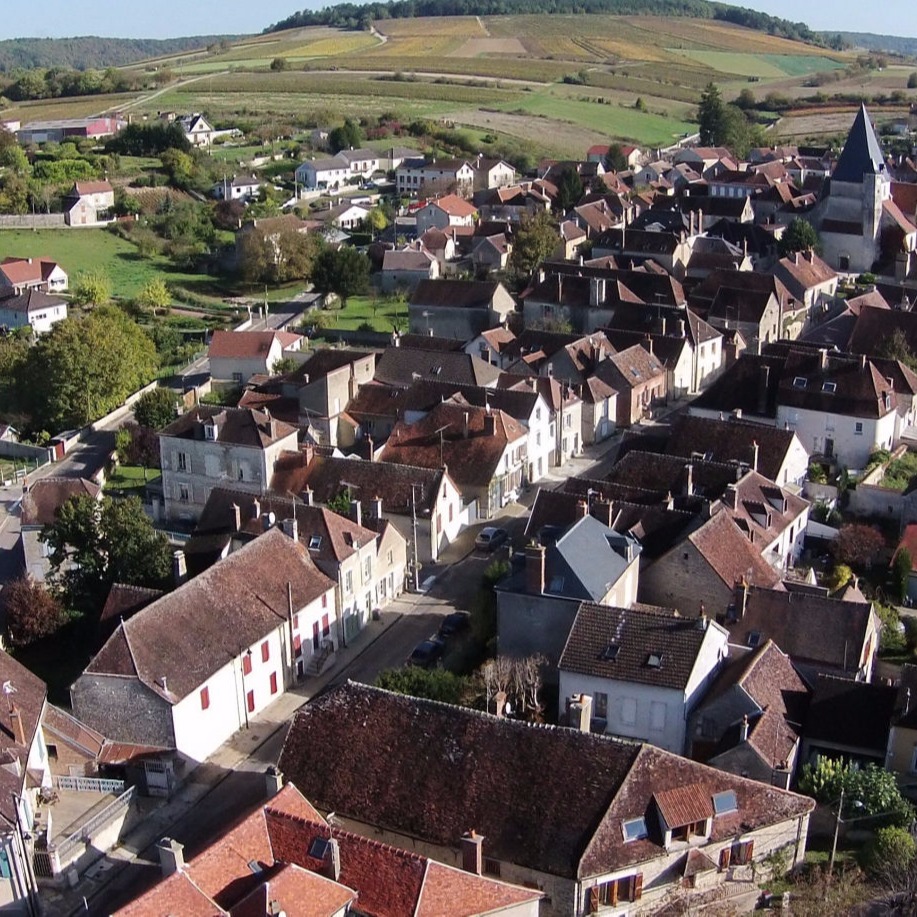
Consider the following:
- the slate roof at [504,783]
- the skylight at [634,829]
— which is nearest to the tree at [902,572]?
the slate roof at [504,783]

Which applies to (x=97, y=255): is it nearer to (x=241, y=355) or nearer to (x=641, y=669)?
(x=241, y=355)

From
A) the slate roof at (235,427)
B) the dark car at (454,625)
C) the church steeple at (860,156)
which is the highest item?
the church steeple at (860,156)

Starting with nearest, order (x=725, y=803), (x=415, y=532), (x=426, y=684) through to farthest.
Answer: (x=725, y=803), (x=426, y=684), (x=415, y=532)

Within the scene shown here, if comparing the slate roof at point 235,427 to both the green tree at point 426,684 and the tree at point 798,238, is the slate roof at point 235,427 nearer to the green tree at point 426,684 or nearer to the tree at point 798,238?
the green tree at point 426,684

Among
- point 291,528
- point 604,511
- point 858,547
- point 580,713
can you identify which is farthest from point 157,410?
point 580,713

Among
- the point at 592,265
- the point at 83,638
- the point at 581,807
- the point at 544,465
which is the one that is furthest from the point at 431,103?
the point at 581,807

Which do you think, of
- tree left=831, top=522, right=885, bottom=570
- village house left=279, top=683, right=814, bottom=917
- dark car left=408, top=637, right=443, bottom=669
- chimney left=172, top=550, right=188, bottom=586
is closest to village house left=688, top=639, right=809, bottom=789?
village house left=279, top=683, right=814, bottom=917

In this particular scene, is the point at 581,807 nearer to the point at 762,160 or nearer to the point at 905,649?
the point at 905,649
